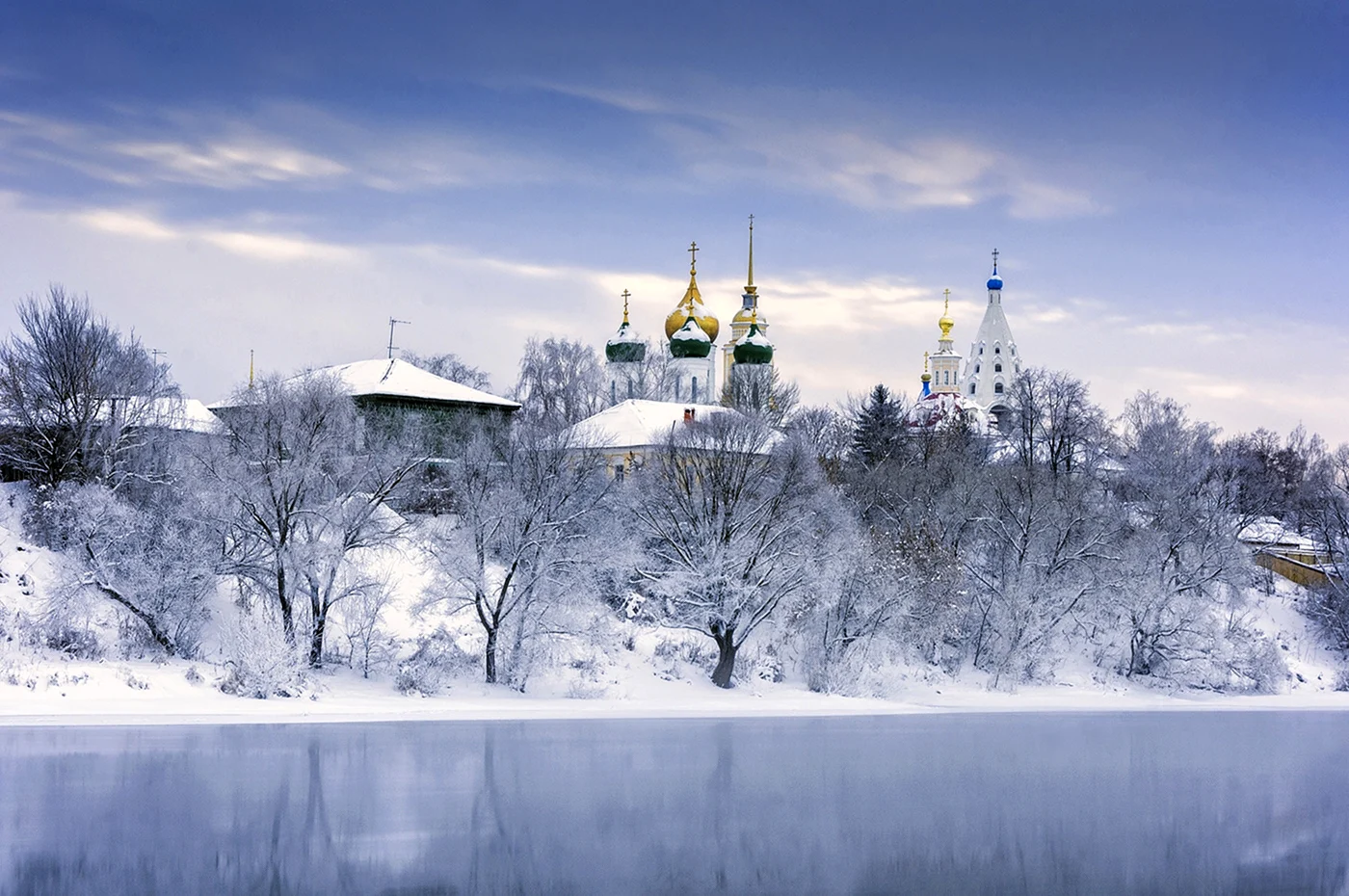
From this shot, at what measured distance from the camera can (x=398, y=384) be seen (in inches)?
1943

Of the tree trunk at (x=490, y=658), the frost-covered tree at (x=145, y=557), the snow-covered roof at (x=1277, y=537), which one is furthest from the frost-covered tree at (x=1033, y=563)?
the frost-covered tree at (x=145, y=557)

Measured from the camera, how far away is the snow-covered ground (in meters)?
28.7

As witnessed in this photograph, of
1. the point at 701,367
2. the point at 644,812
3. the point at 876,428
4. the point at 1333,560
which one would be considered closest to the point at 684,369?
the point at 701,367

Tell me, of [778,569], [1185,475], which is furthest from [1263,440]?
[778,569]

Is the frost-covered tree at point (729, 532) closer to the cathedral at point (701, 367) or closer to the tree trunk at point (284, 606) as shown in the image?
the tree trunk at point (284, 606)

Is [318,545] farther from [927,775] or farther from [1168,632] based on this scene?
[1168,632]

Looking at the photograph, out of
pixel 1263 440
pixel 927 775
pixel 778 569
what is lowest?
pixel 927 775

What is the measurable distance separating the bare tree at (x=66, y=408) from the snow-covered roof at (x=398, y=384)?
9.16 meters

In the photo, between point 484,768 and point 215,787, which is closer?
point 215,787

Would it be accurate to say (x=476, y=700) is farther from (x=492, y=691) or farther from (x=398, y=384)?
(x=398, y=384)

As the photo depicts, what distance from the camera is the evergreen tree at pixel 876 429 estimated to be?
60.0m

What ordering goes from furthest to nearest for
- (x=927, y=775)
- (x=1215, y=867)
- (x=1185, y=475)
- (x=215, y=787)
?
(x=1185, y=475)
(x=927, y=775)
(x=215, y=787)
(x=1215, y=867)

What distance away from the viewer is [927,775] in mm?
23719

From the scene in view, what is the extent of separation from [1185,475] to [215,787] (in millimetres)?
36684
